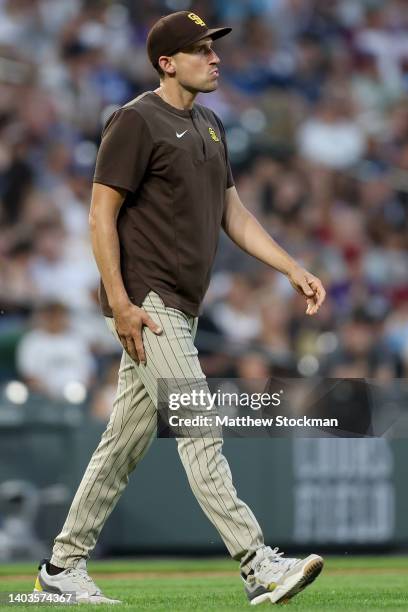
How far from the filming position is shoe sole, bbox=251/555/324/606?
4051 millimetres

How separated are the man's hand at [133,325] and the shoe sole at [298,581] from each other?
90 centimetres

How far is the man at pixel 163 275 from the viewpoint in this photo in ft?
13.9

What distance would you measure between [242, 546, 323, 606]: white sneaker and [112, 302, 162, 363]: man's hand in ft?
2.64

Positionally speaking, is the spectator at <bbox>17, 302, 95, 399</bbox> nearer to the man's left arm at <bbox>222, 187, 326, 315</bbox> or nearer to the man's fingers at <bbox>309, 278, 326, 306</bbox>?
the man's left arm at <bbox>222, 187, 326, 315</bbox>

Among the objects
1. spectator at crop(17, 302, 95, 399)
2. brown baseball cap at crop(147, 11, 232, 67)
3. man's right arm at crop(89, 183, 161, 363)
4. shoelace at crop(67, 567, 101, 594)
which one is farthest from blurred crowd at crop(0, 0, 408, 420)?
brown baseball cap at crop(147, 11, 232, 67)

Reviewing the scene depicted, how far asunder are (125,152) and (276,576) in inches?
59.9

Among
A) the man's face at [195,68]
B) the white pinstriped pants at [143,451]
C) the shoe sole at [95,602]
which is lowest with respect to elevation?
the shoe sole at [95,602]

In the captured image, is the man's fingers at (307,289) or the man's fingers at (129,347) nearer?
the man's fingers at (129,347)

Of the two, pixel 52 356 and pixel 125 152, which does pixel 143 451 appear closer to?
pixel 125 152

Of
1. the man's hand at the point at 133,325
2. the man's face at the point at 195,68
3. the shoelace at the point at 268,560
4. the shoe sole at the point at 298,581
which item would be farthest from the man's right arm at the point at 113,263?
the shoe sole at the point at 298,581

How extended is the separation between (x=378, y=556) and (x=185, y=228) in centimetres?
465

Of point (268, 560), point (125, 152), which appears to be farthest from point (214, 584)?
point (125, 152)

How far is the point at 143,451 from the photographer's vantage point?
460 cm

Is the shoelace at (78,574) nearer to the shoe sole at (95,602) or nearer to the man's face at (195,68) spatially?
the shoe sole at (95,602)
